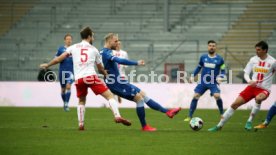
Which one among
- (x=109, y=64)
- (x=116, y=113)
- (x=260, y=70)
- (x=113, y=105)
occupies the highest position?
(x=109, y=64)

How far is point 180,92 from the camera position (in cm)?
2839

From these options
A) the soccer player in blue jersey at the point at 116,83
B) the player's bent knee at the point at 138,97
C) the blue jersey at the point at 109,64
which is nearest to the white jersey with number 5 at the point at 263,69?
the soccer player in blue jersey at the point at 116,83

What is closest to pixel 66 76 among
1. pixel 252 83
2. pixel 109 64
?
pixel 109 64

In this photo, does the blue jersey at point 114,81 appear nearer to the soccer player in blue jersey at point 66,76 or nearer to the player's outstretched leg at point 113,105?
the player's outstretched leg at point 113,105

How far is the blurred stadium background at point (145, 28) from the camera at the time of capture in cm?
3184

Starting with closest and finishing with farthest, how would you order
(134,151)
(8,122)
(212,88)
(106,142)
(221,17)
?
1. (134,151)
2. (106,142)
3. (8,122)
4. (212,88)
5. (221,17)

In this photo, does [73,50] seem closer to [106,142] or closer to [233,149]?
[106,142]

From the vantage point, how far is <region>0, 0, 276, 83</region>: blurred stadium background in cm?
3184

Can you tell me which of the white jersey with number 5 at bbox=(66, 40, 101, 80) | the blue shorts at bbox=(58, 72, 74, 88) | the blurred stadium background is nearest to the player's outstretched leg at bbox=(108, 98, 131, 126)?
the white jersey with number 5 at bbox=(66, 40, 101, 80)

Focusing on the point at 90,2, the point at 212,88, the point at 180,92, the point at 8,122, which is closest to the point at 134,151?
the point at 8,122

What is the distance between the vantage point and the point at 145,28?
3528 centimetres

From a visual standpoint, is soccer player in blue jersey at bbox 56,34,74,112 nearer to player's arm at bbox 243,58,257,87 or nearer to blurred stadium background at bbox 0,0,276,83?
blurred stadium background at bbox 0,0,276,83

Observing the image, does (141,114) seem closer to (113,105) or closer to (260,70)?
(113,105)

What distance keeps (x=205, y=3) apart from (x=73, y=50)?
2282 cm
